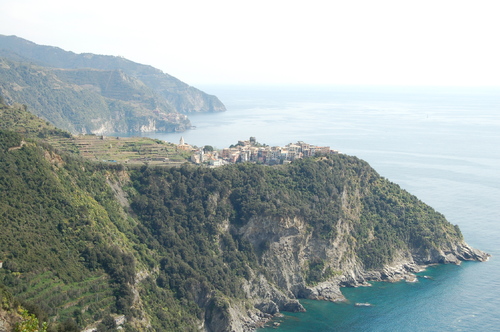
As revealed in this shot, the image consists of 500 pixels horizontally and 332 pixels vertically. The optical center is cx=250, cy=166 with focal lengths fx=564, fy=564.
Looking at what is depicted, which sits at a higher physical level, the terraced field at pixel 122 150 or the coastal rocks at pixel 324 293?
the terraced field at pixel 122 150

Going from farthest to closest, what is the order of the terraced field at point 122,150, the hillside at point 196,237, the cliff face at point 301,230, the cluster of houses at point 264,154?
the cluster of houses at point 264,154, the terraced field at point 122,150, the cliff face at point 301,230, the hillside at point 196,237

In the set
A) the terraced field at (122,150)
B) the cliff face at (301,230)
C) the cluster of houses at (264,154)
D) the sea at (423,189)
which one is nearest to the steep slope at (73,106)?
the sea at (423,189)

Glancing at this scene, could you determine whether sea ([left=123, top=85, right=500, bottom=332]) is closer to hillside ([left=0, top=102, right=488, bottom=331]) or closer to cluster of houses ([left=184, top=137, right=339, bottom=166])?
hillside ([left=0, top=102, right=488, bottom=331])

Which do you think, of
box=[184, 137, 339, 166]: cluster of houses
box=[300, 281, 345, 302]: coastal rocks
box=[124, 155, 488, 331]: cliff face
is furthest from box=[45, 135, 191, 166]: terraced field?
box=[300, 281, 345, 302]: coastal rocks

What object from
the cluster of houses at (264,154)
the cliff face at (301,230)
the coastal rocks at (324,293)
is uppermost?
the cluster of houses at (264,154)

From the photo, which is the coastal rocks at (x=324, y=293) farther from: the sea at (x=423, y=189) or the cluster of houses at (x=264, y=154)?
the cluster of houses at (x=264, y=154)

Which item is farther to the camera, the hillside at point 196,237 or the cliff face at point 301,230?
the cliff face at point 301,230
